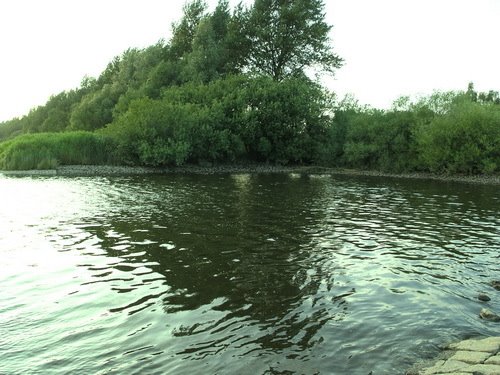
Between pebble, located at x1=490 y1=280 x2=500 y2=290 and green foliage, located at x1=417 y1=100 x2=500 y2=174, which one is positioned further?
green foliage, located at x1=417 y1=100 x2=500 y2=174

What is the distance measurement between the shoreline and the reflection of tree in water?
27265 millimetres

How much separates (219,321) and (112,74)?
305 feet

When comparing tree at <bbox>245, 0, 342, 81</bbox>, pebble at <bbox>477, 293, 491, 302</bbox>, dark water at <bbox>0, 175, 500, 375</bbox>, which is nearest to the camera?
dark water at <bbox>0, 175, 500, 375</bbox>

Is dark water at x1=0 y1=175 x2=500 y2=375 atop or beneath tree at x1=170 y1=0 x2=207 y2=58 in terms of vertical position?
beneath

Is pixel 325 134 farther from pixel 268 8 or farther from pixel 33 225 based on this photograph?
pixel 33 225

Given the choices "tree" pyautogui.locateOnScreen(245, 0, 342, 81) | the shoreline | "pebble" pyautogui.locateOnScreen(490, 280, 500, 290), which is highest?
"tree" pyautogui.locateOnScreen(245, 0, 342, 81)

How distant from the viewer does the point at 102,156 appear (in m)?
59.6

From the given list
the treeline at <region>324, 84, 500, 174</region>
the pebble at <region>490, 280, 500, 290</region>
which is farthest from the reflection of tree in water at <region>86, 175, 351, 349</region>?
the treeline at <region>324, 84, 500, 174</region>

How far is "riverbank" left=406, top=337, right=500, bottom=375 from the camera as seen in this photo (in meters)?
8.24

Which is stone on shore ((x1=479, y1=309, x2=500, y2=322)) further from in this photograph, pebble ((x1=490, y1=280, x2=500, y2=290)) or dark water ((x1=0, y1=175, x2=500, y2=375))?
pebble ((x1=490, y1=280, x2=500, y2=290))

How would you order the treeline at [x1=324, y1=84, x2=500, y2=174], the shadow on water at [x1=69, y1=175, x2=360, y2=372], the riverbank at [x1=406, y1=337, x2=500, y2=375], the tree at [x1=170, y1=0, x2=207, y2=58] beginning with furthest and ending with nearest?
the tree at [x1=170, y1=0, x2=207, y2=58], the treeline at [x1=324, y1=84, x2=500, y2=174], the shadow on water at [x1=69, y1=175, x2=360, y2=372], the riverbank at [x1=406, y1=337, x2=500, y2=375]

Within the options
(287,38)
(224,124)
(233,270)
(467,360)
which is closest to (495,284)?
(467,360)

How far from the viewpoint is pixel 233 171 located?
64.1 m

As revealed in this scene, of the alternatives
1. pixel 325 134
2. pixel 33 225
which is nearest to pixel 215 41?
pixel 325 134
